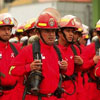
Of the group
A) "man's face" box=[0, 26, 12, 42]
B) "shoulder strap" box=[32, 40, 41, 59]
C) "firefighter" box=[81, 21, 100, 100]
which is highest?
"man's face" box=[0, 26, 12, 42]

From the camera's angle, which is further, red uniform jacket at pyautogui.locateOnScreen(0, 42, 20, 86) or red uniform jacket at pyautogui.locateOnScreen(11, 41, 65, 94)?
red uniform jacket at pyautogui.locateOnScreen(0, 42, 20, 86)

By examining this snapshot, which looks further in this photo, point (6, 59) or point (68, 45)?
point (68, 45)

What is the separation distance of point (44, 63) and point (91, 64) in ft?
7.59

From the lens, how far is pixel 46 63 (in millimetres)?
8219

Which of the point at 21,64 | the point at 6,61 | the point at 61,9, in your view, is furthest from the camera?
the point at 61,9

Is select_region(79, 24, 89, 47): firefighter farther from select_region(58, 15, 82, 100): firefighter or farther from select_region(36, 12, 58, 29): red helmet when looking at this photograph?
select_region(36, 12, 58, 29): red helmet

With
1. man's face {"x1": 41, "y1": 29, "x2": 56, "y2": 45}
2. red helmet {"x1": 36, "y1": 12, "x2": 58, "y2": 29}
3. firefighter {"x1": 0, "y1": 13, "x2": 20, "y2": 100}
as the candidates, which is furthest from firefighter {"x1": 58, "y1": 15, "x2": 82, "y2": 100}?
man's face {"x1": 41, "y1": 29, "x2": 56, "y2": 45}

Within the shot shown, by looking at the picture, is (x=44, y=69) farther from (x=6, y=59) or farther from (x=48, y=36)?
(x=6, y=59)

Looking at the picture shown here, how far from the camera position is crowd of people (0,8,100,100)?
816 centimetres

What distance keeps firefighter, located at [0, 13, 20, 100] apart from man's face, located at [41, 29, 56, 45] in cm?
151

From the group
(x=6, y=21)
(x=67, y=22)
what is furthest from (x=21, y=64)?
(x=67, y=22)

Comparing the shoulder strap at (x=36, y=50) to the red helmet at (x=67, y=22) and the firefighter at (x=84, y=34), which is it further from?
the firefighter at (x=84, y=34)

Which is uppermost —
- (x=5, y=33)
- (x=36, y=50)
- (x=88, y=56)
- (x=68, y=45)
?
(x=5, y=33)

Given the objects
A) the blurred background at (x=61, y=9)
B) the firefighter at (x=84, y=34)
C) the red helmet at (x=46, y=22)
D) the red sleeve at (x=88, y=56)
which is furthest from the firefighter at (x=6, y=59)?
the blurred background at (x=61, y=9)
